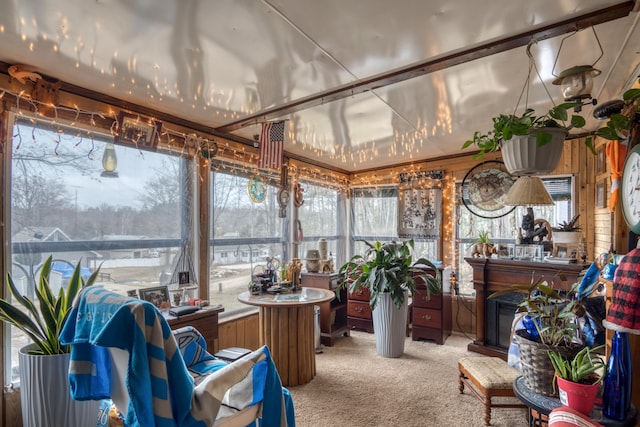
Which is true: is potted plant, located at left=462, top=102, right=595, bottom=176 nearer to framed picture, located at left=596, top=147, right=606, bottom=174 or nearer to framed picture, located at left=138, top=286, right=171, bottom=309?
framed picture, located at left=596, top=147, right=606, bottom=174

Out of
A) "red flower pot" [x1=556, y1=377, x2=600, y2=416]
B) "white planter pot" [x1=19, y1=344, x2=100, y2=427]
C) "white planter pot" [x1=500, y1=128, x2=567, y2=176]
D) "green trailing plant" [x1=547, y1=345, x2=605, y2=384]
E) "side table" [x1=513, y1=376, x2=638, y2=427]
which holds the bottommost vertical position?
"white planter pot" [x1=19, y1=344, x2=100, y2=427]

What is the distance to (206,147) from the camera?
3.51 meters

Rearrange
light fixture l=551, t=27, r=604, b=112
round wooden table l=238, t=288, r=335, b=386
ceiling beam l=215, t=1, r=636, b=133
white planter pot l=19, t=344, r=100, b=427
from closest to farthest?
light fixture l=551, t=27, r=604, b=112 → ceiling beam l=215, t=1, r=636, b=133 → white planter pot l=19, t=344, r=100, b=427 → round wooden table l=238, t=288, r=335, b=386

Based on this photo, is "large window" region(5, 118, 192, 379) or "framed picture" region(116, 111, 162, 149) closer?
"large window" region(5, 118, 192, 379)

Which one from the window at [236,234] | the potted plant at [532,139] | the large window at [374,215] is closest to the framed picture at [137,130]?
the window at [236,234]

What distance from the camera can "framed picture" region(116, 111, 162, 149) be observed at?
2.77m

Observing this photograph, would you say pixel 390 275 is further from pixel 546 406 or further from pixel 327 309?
pixel 546 406

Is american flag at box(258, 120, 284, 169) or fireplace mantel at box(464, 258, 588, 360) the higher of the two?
american flag at box(258, 120, 284, 169)

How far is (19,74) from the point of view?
220 centimetres

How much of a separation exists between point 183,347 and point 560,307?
2079 mm

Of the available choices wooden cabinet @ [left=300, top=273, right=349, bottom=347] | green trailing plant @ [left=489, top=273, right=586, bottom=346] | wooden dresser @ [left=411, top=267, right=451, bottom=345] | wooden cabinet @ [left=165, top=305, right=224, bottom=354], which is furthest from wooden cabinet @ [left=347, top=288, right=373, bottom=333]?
green trailing plant @ [left=489, top=273, right=586, bottom=346]

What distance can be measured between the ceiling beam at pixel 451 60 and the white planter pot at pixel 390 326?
2.17 m

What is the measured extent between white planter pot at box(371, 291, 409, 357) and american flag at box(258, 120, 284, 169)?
1.84 metres

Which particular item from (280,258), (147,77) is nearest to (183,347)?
(147,77)
